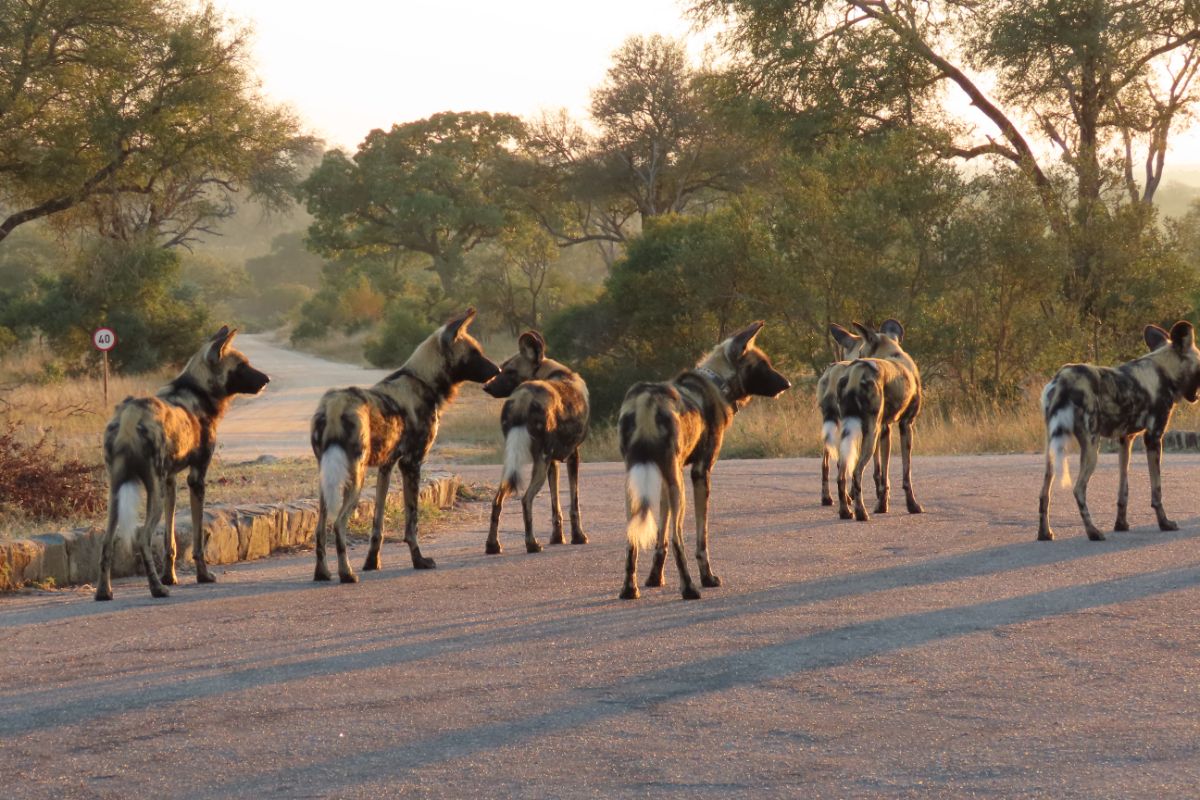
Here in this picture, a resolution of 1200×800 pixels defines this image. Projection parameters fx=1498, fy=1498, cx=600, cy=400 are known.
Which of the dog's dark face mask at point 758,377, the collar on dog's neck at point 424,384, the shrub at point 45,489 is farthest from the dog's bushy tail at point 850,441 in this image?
the shrub at point 45,489

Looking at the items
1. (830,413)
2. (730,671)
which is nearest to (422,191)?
(830,413)

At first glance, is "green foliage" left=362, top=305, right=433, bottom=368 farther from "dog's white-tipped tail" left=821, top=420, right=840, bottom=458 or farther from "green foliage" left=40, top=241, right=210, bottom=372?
"dog's white-tipped tail" left=821, top=420, right=840, bottom=458

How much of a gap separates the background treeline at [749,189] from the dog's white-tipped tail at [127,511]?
1757cm

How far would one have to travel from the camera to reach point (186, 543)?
10.7 metres

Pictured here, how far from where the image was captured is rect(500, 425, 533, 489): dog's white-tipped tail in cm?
1080

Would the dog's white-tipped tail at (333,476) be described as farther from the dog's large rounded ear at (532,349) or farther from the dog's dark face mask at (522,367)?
the dog's large rounded ear at (532,349)

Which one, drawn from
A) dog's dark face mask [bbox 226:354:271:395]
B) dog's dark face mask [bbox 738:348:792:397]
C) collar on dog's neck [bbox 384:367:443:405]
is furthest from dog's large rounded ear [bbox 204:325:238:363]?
dog's dark face mask [bbox 738:348:792:397]

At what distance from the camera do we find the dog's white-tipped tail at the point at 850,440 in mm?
12453

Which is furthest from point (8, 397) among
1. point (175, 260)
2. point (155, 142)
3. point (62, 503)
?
point (62, 503)

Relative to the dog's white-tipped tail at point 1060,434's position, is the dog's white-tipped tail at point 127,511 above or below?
below

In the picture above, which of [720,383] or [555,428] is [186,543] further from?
[720,383]

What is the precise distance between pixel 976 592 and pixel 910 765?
3.82 metres

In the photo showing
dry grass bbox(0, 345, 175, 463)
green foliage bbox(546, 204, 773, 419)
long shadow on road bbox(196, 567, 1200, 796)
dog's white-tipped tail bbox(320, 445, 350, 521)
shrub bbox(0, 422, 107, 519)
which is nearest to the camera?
long shadow on road bbox(196, 567, 1200, 796)

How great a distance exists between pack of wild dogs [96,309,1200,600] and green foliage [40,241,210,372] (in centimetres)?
3413
